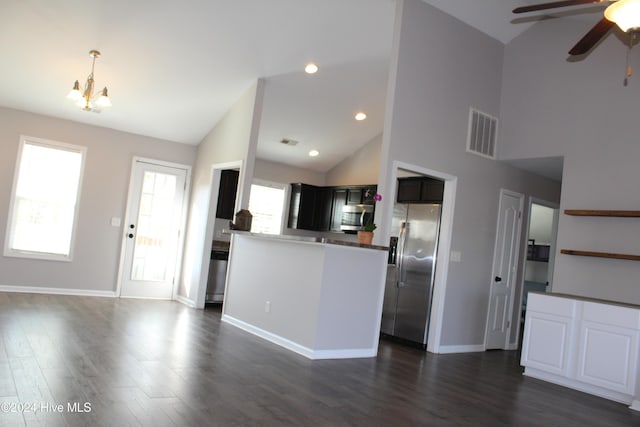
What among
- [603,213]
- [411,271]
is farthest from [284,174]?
[603,213]

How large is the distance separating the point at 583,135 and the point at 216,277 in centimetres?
523

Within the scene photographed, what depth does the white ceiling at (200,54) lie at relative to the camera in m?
5.28

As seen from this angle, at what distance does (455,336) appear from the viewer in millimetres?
6129

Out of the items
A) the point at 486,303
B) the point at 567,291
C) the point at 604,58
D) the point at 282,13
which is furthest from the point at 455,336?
the point at 282,13

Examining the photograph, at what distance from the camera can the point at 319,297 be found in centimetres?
483

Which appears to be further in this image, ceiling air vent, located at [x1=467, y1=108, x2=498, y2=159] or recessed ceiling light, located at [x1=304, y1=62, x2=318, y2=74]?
recessed ceiling light, located at [x1=304, y1=62, x2=318, y2=74]

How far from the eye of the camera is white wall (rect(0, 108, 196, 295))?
22.2 ft

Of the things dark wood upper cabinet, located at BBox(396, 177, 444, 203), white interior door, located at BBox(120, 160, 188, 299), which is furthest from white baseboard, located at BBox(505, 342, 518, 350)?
white interior door, located at BBox(120, 160, 188, 299)

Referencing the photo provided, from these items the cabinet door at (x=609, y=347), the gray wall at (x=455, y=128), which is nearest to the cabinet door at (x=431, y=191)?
the gray wall at (x=455, y=128)

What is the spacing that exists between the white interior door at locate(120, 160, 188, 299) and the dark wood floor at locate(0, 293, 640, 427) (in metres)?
1.70

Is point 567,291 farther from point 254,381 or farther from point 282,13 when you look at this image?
point 282,13

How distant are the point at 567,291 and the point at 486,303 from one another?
1094 millimetres

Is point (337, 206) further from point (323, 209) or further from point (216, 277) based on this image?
point (216, 277)

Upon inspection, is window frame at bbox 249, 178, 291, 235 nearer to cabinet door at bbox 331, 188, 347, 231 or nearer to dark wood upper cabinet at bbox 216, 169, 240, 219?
cabinet door at bbox 331, 188, 347, 231
